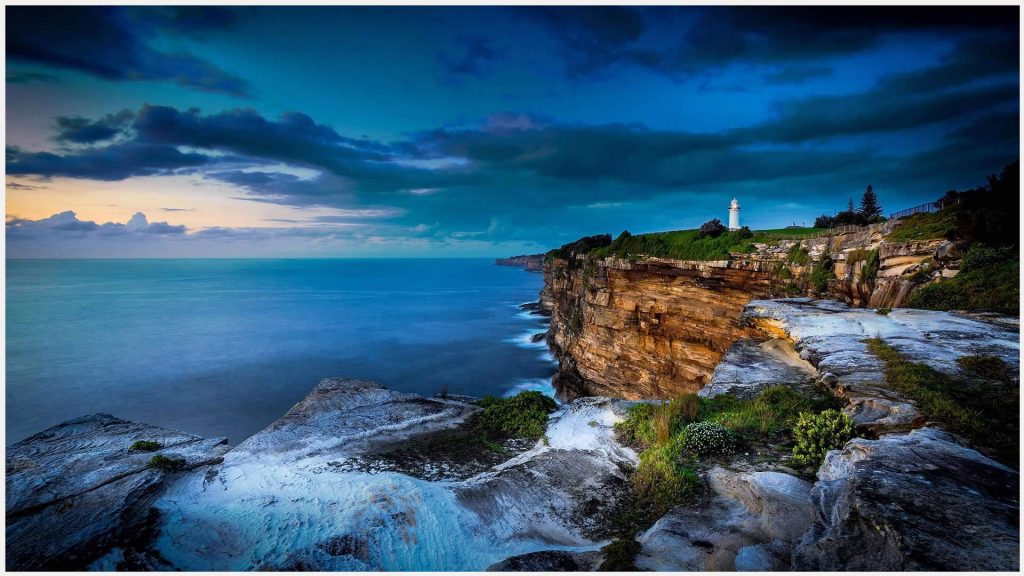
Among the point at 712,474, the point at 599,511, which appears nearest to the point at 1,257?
the point at 599,511

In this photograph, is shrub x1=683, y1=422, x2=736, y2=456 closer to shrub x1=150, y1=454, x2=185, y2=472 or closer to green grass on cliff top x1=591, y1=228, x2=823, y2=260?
shrub x1=150, y1=454, x2=185, y2=472

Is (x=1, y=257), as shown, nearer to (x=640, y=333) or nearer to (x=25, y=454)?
(x=25, y=454)

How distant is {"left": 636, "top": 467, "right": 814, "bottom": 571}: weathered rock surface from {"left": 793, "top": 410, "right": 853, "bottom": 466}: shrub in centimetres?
88

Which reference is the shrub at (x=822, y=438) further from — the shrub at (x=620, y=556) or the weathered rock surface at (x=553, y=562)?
the weathered rock surface at (x=553, y=562)

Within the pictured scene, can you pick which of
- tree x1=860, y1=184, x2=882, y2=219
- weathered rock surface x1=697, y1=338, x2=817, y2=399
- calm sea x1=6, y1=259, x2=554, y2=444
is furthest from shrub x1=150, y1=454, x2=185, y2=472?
tree x1=860, y1=184, x2=882, y2=219

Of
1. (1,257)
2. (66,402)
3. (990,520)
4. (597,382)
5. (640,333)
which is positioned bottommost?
(66,402)

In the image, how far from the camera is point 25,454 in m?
7.99

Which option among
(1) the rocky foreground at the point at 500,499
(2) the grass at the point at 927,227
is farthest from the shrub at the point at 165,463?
(2) the grass at the point at 927,227

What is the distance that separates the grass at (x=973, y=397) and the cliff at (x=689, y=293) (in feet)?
24.4

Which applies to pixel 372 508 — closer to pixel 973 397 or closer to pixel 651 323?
pixel 973 397

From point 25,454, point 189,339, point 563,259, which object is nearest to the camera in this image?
point 25,454

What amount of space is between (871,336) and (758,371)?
109 inches

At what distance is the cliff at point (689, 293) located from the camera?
49.4 ft

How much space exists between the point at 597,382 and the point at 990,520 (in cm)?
2604
